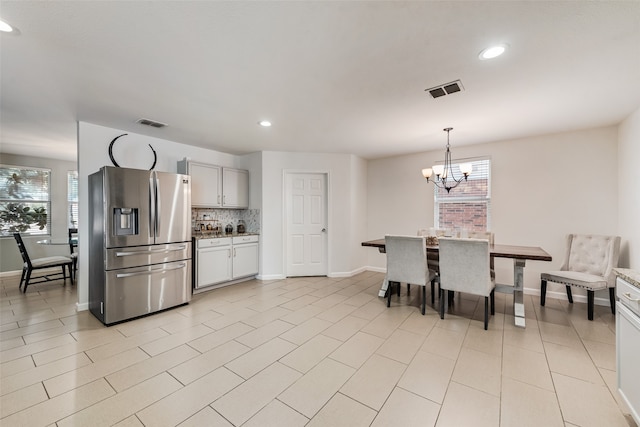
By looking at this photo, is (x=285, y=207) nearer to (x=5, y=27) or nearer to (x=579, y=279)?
(x=5, y=27)

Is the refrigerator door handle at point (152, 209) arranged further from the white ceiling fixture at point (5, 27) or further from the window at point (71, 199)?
the window at point (71, 199)

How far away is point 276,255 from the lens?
16.5ft

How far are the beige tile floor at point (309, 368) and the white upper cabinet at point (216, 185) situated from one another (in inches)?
73.1

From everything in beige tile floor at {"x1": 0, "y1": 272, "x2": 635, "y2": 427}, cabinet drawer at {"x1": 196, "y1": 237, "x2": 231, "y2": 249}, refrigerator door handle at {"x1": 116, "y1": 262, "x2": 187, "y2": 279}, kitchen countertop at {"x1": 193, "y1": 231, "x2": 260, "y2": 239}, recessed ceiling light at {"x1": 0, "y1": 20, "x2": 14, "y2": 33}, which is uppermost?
recessed ceiling light at {"x1": 0, "y1": 20, "x2": 14, "y2": 33}

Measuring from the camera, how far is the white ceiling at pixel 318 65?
155cm

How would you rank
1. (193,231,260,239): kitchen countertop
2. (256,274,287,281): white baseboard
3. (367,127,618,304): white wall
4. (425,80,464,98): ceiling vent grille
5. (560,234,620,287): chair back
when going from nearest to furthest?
(425,80,464,98): ceiling vent grille, (560,234,620,287): chair back, (367,127,618,304): white wall, (193,231,260,239): kitchen countertop, (256,274,287,281): white baseboard

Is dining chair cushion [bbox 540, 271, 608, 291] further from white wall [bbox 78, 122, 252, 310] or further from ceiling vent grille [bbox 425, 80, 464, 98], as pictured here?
white wall [bbox 78, 122, 252, 310]

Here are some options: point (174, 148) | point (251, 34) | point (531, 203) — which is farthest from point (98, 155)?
point (531, 203)

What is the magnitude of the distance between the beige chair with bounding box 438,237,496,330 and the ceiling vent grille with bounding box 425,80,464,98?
1.52m

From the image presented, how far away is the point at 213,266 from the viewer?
14.2ft

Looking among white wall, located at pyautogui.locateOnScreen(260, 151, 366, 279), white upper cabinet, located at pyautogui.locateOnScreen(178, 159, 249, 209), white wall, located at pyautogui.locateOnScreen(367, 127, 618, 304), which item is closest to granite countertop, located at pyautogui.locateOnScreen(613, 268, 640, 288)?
white wall, located at pyautogui.locateOnScreen(367, 127, 618, 304)

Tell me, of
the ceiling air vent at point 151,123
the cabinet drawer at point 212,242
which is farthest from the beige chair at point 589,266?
the ceiling air vent at point 151,123

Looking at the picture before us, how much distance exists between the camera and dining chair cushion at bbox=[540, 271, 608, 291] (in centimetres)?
302

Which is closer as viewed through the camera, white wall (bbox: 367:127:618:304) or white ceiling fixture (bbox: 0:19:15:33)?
white ceiling fixture (bbox: 0:19:15:33)
